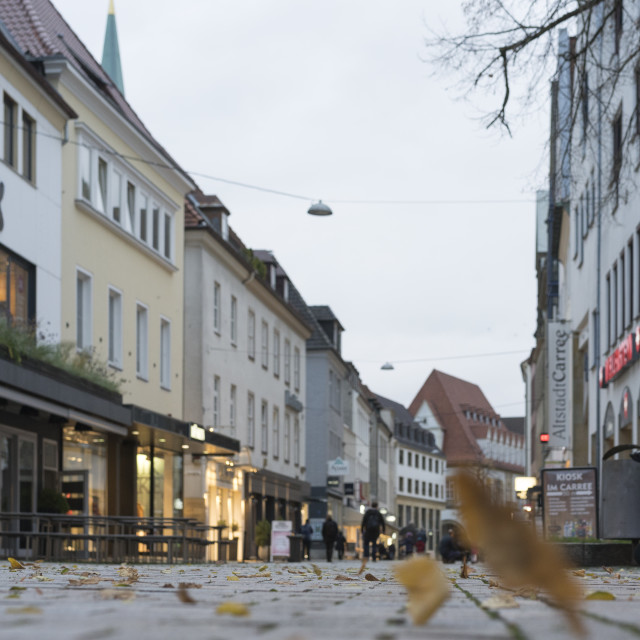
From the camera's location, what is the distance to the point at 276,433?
164ft

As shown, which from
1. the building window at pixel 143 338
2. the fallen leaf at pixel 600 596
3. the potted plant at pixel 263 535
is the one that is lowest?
the potted plant at pixel 263 535

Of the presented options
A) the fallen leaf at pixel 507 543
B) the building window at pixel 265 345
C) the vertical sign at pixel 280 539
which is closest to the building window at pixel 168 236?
the vertical sign at pixel 280 539

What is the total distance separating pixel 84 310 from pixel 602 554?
1416 centimetres

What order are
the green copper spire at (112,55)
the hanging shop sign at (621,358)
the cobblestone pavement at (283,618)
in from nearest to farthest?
1. the cobblestone pavement at (283,618)
2. the hanging shop sign at (621,358)
3. the green copper spire at (112,55)

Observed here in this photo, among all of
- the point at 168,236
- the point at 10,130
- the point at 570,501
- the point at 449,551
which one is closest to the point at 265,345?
the point at 168,236

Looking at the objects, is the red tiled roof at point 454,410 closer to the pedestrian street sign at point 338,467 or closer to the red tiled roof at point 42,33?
the pedestrian street sign at point 338,467

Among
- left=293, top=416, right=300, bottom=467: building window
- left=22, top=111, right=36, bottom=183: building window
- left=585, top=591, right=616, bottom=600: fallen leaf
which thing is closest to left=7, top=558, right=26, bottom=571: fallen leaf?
left=585, top=591, right=616, bottom=600: fallen leaf

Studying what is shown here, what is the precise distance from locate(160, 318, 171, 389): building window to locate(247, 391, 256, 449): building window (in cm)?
1029

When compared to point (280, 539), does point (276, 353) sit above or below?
above

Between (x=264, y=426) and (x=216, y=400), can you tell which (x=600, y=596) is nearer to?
(x=216, y=400)

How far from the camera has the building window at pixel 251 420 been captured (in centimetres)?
4488

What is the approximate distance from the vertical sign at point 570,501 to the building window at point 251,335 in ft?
81.7

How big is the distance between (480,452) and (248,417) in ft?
305

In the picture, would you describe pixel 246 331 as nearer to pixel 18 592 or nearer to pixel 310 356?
pixel 310 356
